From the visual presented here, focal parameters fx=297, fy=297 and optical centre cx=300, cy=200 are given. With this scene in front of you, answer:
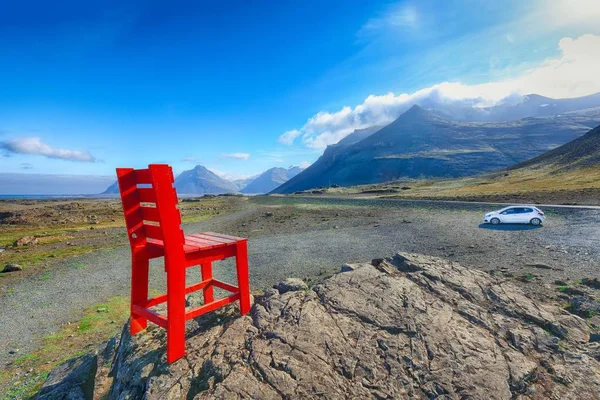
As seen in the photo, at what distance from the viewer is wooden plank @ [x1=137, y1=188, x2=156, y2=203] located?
4344 millimetres

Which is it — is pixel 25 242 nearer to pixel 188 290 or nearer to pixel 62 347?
pixel 62 347

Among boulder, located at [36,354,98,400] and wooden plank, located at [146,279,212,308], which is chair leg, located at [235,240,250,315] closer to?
wooden plank, located at [146,279,212,308]

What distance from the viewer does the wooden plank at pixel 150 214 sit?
4.37 m

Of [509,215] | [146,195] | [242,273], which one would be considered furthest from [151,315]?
[509,215]

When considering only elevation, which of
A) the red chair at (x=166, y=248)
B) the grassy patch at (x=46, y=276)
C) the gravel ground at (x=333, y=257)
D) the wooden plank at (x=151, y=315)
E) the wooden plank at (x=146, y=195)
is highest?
the wooden plank at (x=146, y=195)

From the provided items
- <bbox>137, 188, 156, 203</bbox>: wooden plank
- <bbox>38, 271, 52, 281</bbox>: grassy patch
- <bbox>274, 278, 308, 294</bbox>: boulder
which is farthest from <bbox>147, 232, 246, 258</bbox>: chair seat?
<bbox>38, 271, 52, 281</bbox>: grassy patch

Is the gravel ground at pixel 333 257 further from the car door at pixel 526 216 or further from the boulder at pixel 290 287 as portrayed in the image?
the boulder at pixel 290 287

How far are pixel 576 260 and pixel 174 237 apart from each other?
17203 mm

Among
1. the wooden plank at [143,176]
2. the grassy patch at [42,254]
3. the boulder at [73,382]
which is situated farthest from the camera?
the grassy patch at [42,254]

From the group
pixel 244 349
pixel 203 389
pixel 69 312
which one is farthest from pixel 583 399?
pixel 69 312

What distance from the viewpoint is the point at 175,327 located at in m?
4.31

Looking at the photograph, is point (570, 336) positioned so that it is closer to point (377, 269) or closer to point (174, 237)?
point (377, 269)

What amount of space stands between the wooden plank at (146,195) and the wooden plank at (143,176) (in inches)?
4.9

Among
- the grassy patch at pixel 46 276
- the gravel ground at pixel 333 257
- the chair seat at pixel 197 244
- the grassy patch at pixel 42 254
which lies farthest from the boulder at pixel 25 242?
the chair seat at pixel 197 244
